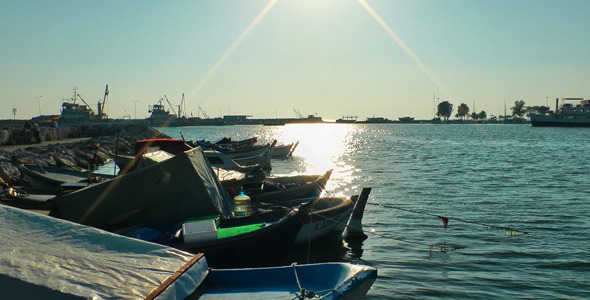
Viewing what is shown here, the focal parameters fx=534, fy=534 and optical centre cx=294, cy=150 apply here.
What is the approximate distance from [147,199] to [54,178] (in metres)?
11.2

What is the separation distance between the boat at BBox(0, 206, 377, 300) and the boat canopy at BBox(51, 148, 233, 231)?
4458mm

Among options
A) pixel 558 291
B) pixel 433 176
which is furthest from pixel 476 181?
pixel 558 291

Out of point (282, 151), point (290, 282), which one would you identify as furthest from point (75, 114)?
point (290, 282)

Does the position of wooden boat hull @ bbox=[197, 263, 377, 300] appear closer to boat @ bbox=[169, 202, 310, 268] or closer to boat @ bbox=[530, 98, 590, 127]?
boat @ bbox=[169, 202, 310, 268]

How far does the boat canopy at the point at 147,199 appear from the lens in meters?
11.4

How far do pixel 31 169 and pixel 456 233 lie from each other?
16.6 m

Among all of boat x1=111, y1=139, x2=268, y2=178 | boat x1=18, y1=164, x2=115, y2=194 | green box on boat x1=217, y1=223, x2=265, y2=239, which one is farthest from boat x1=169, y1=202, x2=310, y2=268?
boat x1=18, y1=164, x2=115, y2=194

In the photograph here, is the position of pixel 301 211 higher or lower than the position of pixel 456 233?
higher

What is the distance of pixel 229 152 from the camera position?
3994 centimetres

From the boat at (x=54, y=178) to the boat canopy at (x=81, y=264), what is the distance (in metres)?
12.2

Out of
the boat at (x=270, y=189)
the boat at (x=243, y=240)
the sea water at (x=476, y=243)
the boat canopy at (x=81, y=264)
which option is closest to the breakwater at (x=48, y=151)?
the boat at (x=270, y=189)

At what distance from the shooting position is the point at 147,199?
11.9m

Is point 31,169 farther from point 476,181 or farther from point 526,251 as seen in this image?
point 476,181

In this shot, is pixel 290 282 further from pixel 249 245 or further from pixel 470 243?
pixel 470 243
